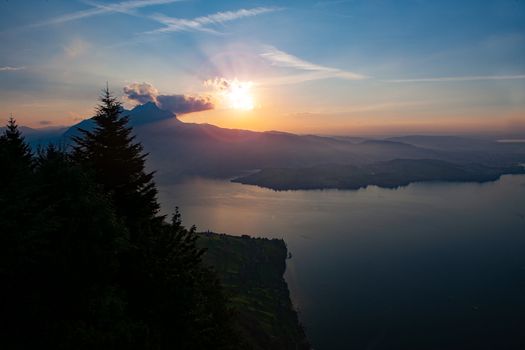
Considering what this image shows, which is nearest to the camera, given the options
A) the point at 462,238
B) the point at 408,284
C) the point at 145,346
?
the point at 145,346

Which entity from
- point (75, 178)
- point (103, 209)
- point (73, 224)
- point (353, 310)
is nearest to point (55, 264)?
point (73, 224)

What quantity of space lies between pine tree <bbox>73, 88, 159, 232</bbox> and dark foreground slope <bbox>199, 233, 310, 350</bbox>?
2415 cm

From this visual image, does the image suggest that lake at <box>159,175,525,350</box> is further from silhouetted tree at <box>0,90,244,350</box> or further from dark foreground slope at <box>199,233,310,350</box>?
silhouetted tree at <box>0,90,244,350</box>

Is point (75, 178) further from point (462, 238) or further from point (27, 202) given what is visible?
point (462, 238)

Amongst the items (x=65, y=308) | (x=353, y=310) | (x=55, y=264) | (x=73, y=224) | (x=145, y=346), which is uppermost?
(x=73, y=224)

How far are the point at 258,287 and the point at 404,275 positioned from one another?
43956 millimetres

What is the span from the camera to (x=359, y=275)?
97.9m

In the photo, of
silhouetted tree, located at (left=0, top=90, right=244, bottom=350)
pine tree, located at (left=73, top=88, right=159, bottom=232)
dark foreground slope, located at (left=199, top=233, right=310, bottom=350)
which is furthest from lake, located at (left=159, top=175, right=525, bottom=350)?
silhouetted tree, located at (left=0, top=90, right=244, bottom=350)

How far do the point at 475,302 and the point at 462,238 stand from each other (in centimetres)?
5802

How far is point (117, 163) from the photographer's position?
24.8 metres

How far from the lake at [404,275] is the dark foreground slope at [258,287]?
4.47 meters

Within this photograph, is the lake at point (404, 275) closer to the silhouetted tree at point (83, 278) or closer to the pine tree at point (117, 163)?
the pine tree at point (117, 163)

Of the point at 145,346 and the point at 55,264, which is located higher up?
the point at 55,264

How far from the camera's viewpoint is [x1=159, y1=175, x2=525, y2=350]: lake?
2763 inches
